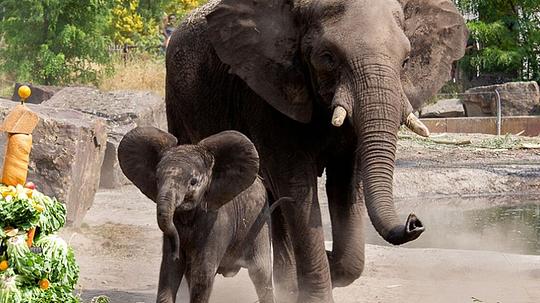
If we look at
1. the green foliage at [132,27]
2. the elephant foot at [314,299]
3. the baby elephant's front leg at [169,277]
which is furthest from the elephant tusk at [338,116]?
the green foliage at [132,27]

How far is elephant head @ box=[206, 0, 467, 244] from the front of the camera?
6617mm

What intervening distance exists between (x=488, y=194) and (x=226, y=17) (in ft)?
25.7

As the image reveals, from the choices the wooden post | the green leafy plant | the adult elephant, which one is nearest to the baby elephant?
the adult elephant

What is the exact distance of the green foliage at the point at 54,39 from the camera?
20969 millimetres

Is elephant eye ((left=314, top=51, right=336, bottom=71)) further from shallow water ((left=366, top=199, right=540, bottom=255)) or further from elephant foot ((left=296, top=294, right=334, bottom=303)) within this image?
shallow water ((left=366, top=199, right=540, bottom=255))

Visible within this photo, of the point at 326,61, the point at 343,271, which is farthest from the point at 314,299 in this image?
the point at 326,61

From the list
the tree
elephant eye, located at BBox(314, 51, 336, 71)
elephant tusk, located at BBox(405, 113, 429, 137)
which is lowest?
elephant tusk, located at BBox(405, 113, 429, 137)

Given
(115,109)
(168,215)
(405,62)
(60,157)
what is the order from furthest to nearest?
1. (115,109)
2. (60,157)
3. (405,62)
4. (168,215)

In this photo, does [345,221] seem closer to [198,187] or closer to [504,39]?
[198,187]

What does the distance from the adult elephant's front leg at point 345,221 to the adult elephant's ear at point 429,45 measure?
24.4 inches

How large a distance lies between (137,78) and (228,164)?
1580cm

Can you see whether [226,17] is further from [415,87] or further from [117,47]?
[117,47]

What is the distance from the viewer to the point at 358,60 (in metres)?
6.76

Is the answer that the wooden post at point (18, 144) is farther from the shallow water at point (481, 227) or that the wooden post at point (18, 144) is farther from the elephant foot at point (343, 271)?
the shallow water at point (481, 227)
